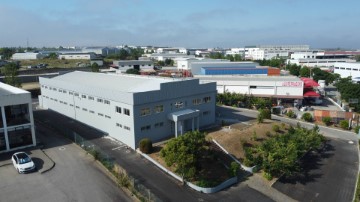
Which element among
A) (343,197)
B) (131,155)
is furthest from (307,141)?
(131,155)

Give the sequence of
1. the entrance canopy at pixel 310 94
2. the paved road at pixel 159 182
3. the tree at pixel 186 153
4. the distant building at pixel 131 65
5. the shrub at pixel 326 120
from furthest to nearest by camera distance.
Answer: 1. the distant building at pixel 131 65
2. the entrance canopy at pixel 310 94
3. the shrub at pixel 326 120
4. the tree at pixel 186 153
5. the paved road at pixel 159 182

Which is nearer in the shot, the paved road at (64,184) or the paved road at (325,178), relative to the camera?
the paved road at (64,184)

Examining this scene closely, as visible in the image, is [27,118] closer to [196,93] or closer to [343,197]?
[196,93]

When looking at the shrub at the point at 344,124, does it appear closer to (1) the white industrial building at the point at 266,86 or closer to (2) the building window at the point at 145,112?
(1) the white industrial building at the point at 266,86

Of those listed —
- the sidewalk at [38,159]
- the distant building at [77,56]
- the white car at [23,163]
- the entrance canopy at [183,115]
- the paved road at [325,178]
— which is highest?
the distant building at [77,56]

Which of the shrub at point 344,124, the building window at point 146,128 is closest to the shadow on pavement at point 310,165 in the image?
the shrub at point 344,124

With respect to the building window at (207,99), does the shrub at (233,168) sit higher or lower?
lower

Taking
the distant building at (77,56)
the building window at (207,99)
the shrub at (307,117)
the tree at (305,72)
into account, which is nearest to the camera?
the building window at (207,99)
